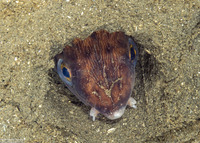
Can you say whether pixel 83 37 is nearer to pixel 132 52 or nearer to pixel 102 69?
pixel 102 69

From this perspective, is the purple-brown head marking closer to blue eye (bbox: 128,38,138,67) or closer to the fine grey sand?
blue eye (bbox: 128,38,138,67)

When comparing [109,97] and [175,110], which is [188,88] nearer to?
[175,110]

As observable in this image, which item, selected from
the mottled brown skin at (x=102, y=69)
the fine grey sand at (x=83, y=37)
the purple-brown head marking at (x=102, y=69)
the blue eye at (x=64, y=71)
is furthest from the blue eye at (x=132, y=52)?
the blue eye at (x=64, y=71)

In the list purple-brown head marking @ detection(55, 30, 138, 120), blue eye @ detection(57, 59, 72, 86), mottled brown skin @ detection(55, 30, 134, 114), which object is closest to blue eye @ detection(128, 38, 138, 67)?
purple-brown head marking @ detection(55, 30, 138, 120)

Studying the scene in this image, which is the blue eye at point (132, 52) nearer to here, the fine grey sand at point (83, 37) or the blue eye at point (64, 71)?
the fine grey sand at point (83, 37)

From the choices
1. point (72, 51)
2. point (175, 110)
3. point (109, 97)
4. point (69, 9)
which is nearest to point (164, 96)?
point (175, 110)
